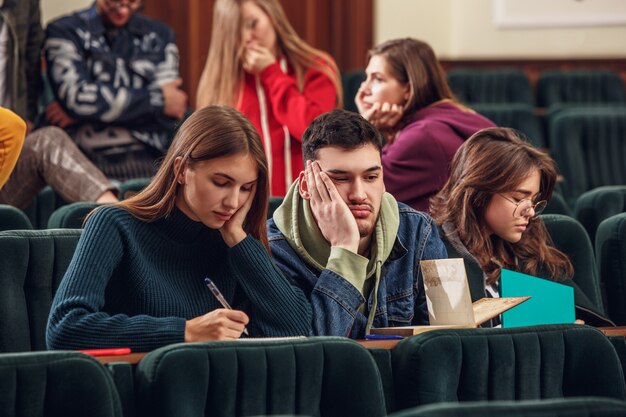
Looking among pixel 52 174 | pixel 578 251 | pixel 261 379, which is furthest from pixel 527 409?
pixel 52 174

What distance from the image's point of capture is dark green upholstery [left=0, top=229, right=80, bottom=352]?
2334 millimetres

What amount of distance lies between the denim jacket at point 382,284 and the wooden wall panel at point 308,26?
3.78 meters

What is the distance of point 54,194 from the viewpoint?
3.54m

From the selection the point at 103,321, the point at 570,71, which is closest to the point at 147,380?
the point at 103,321

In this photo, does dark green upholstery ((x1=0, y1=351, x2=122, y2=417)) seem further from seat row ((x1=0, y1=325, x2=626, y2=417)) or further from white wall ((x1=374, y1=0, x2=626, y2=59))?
white wall ((x1=374, y1=0, x2=626, y2=59))

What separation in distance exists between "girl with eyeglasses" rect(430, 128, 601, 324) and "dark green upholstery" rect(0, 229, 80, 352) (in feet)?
2.78

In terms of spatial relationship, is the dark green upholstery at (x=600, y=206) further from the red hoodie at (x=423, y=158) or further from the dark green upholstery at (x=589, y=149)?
the dark green upholstery at (x=589, y=149)

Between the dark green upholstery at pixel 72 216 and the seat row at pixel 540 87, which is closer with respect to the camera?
the dark green upholstery at pixel 72 216

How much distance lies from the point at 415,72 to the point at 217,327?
141cm

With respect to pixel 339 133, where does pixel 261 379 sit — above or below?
below

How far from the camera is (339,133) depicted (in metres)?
2.36

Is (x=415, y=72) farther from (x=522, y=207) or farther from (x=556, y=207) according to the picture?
(x=522, y=207)

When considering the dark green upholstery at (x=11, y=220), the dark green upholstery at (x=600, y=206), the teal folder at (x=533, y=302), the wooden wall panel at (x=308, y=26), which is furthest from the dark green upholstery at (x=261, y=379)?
the wooden wall panel at (x=308, y=26)

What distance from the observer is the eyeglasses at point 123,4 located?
152 inches
